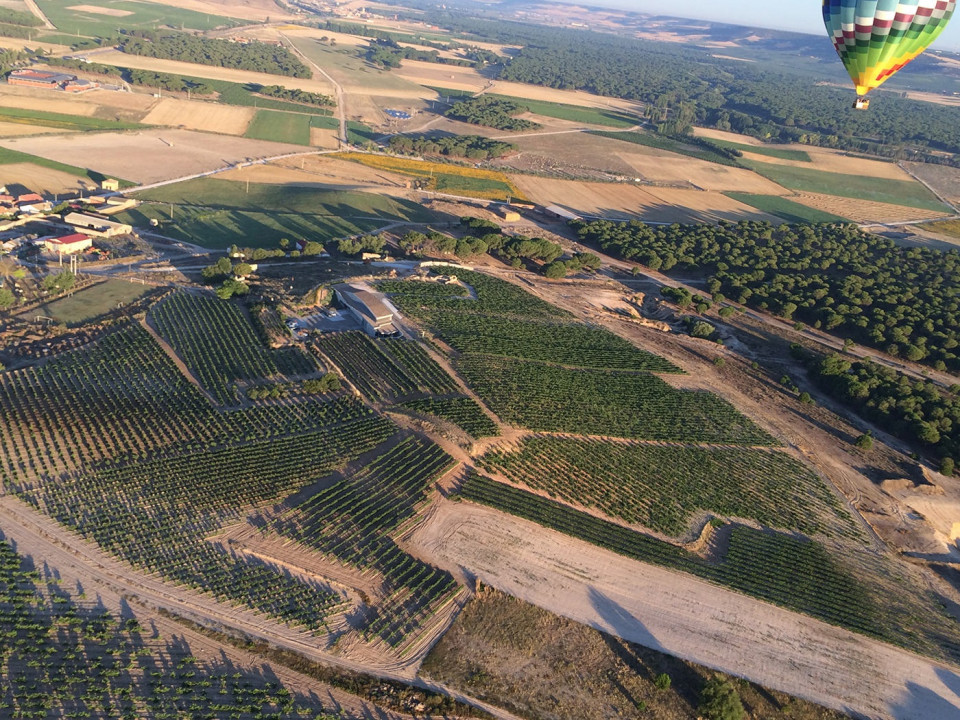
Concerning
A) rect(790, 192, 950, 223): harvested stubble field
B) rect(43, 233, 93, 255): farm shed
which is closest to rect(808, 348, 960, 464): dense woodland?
rect(790, 192, 950, 223): harvested stubble field

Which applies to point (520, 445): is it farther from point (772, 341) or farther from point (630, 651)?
point (772, 341)

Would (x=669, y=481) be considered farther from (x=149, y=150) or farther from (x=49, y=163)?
(x=149, y=150)

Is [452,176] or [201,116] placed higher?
[201,116]

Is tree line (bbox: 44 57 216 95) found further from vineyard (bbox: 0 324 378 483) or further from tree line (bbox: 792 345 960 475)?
tree line (bbox: 792 345 960 475)

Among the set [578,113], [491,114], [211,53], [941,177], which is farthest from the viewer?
[578,113]

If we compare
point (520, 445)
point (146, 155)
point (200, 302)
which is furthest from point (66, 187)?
point (520, 445)

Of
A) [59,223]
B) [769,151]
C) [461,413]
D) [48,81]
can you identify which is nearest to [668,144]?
[769,151]
